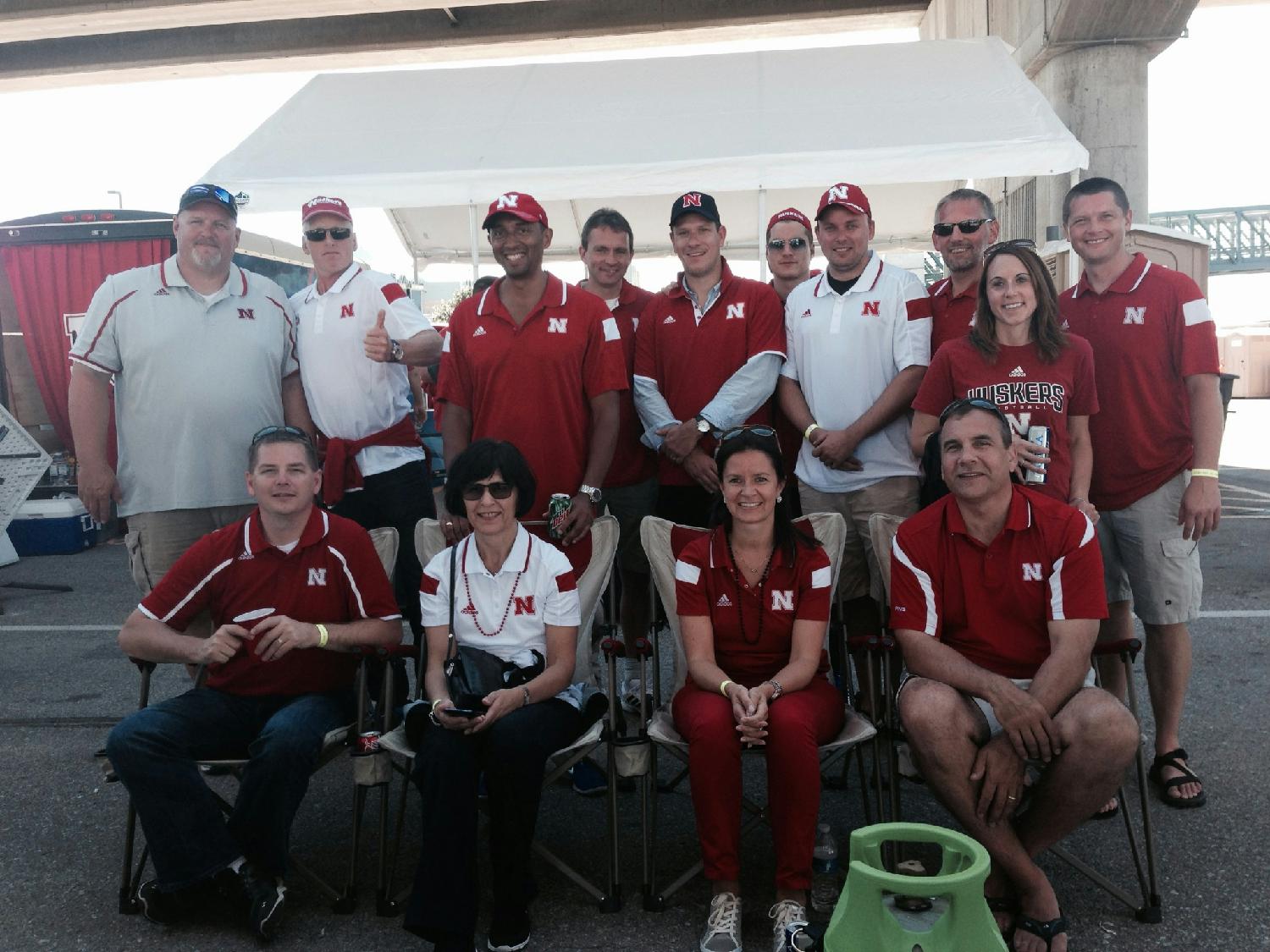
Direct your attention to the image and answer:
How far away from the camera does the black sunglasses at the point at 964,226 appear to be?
3.67 meters

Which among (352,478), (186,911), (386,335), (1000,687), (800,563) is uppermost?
(386,335)

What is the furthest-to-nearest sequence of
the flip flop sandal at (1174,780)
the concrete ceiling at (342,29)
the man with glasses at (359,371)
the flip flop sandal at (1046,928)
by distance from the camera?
the concrete ceiling at (342,29)
the man with glasses at (359,371)
the flip flop sandal at (1174,780)
the flip flop sandal at (1046,928)

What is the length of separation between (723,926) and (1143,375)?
2210mm

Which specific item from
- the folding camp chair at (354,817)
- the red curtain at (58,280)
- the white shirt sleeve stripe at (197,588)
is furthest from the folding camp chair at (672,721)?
the red curtain at (58,280)

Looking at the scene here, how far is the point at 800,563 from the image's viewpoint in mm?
2957

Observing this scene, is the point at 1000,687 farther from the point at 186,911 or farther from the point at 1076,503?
the point at 186,911

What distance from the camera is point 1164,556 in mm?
3422

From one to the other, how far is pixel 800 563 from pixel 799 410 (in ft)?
2.93

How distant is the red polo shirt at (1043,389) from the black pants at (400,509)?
195 centimetres

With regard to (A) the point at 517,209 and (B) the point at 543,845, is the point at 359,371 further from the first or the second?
(B) the point at 543,845

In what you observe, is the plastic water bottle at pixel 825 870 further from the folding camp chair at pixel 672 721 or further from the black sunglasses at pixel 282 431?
the black sunglasses at pixel 282 431

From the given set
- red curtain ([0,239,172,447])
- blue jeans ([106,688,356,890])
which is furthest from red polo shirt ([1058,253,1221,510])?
red curtain ([0,239,172,447])

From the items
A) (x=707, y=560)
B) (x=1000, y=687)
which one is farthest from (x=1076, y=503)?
(x=707, y=560)

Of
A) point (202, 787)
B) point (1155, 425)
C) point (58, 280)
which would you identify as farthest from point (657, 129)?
point (202, 787)
